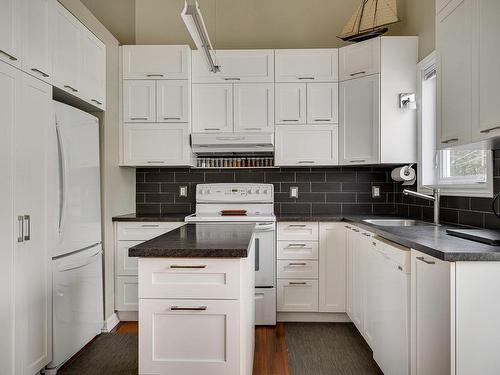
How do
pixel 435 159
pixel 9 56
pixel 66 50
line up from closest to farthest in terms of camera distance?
pixel 9 56
pixel 66 50
pixel 435 159

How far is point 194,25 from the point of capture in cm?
178

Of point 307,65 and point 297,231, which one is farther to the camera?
point 307,65

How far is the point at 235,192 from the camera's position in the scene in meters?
3.73

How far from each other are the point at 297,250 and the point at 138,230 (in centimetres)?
152

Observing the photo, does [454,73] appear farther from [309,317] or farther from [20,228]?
[20,228]

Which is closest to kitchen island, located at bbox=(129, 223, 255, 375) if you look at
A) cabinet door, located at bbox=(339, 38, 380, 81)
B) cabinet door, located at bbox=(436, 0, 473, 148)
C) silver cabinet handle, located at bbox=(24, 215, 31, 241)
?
silver cabinet handle, located at bbox=(24, 215, 31, 241)

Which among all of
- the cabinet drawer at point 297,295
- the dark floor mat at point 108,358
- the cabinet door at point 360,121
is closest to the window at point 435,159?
the cabinet door at point 360,121

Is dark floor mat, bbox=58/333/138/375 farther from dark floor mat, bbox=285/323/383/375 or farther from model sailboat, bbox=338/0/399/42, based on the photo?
model sailboat, bbox=338/0/399/42

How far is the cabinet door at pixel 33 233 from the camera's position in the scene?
6.62ft

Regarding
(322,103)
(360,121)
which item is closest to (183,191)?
(322,103)

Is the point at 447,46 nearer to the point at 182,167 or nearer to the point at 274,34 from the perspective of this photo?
the point at 274,34

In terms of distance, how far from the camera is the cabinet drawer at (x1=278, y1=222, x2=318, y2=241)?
3.26 m

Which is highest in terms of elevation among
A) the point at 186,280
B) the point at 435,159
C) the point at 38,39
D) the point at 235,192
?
the point at 38,39

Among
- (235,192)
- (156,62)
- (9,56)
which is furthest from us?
(235,192)
